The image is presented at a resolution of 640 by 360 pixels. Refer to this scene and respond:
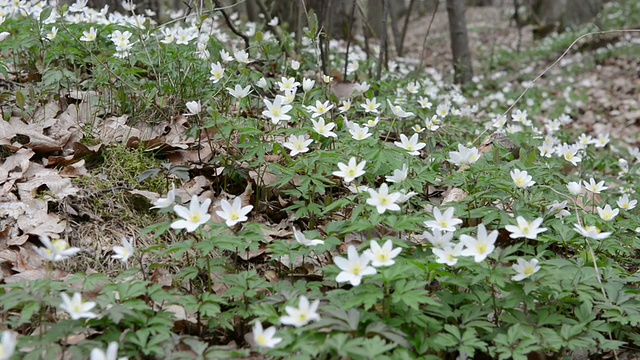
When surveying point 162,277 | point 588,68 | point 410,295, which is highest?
point 410,295

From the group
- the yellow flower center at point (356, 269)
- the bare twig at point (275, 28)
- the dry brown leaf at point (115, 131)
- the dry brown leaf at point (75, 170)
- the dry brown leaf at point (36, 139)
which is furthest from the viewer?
the bare twig at point (275, 28)

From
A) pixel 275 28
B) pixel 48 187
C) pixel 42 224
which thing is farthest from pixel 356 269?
pixel 275 28

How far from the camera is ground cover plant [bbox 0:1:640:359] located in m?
1.96

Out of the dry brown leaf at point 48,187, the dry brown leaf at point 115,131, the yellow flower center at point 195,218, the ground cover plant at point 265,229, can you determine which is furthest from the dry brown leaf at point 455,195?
the dry brown leaf at point 48,187

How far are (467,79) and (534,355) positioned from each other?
6556 mm

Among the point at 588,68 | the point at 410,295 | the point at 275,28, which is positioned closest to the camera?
the point at 410,295

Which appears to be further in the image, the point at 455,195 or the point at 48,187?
the point at 455,195

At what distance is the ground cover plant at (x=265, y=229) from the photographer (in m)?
1.96

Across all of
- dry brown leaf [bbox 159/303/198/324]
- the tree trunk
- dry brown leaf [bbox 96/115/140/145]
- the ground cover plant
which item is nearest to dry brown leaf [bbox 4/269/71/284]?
the ground cover plant

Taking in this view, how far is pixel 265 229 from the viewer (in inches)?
104

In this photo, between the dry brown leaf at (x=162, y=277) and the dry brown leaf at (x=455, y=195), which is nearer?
the dry brown leaf at (x=162, y=277)

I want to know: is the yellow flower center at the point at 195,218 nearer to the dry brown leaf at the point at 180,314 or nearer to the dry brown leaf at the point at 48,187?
the dry brown leaf at the point at 180,314

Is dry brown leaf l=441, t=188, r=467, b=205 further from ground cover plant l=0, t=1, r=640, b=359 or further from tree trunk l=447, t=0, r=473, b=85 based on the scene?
tree trunk l=447, t=0, r=473, b=85

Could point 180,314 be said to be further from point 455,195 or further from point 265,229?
point 455,195
